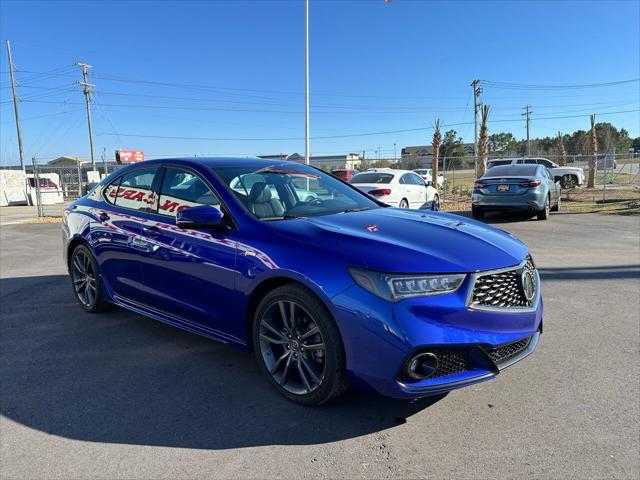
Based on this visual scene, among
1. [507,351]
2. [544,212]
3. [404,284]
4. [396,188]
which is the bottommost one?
[544,212]

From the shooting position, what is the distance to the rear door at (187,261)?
3.30 meters

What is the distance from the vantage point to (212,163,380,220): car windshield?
3531 mm

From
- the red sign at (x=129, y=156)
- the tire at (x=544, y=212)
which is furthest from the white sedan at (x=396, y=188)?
the red sign at (x=129, y=156)

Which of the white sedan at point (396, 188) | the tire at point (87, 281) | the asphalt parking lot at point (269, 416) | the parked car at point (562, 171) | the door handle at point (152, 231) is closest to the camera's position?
the asphalt parking lot at point (269, 416)

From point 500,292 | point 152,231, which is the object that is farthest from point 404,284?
point 152,231

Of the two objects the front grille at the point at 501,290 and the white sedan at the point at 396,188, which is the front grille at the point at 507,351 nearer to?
the front grille at the point at 501,290

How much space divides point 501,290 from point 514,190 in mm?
10506

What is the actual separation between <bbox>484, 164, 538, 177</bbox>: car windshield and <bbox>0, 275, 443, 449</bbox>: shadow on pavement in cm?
1085

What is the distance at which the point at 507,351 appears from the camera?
2.82 m

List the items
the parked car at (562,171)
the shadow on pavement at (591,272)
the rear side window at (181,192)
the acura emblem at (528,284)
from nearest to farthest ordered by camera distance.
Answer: the acura emblem at (528,284), the rear side window at (181,192), the shadow on pavement at (591,272), the parked car at (562,171)

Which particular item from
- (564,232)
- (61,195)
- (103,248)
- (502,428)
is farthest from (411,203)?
(61,195)

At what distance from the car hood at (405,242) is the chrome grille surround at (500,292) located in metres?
0.05

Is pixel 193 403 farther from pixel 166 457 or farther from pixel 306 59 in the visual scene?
pixel 306 59

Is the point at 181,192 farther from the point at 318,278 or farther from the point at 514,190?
the point at 514,190
